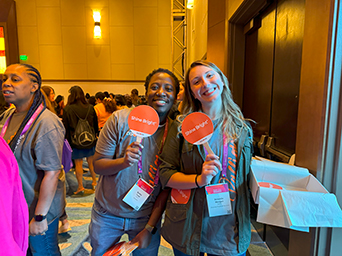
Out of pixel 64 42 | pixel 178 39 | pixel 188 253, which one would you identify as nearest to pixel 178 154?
pixel 188 253

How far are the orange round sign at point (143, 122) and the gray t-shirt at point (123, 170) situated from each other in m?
0.16

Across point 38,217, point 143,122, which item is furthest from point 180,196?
point 38,217

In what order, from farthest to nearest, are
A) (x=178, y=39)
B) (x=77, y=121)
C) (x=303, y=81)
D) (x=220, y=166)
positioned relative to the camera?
(x=178, y=39)
(x=77, y=121)
(x=303, y=81)
(x=220, y=166)

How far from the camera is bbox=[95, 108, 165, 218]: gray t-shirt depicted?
4.17 ft

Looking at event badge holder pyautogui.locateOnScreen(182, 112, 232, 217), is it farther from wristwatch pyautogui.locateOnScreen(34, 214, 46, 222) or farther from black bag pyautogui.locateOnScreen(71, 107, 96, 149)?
black bag pyautogui.locateOnScreen(71, 107, 96, 149)

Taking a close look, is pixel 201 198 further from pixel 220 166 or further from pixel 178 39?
pixel 178 39

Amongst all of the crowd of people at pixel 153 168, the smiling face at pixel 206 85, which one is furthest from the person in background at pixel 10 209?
the smiling face at pixel 206 85

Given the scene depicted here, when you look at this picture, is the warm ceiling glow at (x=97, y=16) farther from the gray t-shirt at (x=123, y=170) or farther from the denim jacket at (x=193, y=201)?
the denim jacket at (x=193, y=201)

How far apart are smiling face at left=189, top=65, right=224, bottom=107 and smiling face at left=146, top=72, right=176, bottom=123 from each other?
0.54 ft

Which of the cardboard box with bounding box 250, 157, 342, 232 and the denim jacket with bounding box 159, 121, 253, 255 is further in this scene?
the denim jacket with bounding box 159, 121, 253, 255

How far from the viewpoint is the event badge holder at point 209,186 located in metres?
1.03

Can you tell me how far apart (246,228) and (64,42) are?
387 inches

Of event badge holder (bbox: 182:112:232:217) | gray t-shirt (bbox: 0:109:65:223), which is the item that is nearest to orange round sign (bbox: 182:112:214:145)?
event badge holder (bbox: 182:112:232:217)

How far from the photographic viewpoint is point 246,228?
108 centimetres
